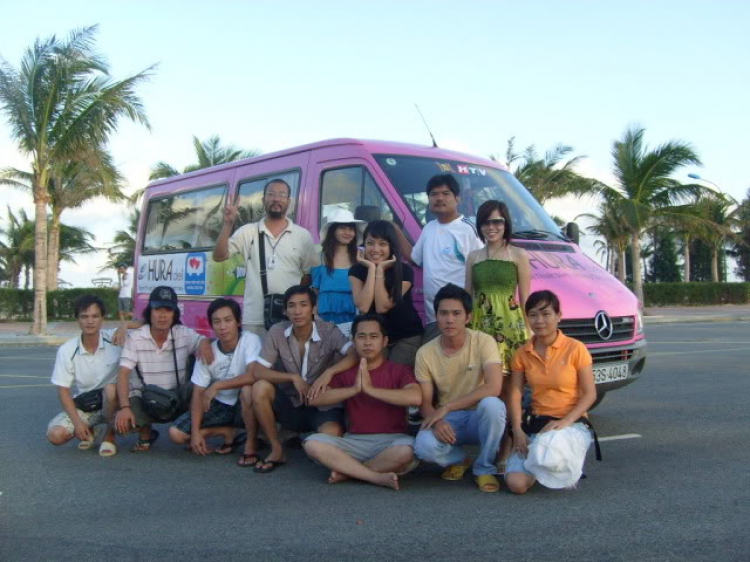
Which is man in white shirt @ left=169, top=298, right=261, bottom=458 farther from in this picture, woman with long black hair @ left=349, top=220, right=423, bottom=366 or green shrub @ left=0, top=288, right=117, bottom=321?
green shrub @ left=0, top=288, right=117, bottom=321

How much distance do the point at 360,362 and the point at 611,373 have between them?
2315mm

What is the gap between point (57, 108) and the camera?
19828 mm

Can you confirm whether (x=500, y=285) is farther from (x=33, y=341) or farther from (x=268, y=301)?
(x=33, y=341)

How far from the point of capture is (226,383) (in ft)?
19.5

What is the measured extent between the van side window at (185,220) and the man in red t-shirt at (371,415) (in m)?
3.89

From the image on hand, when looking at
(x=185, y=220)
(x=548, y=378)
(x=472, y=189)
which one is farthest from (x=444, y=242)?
(x=185, y=220)

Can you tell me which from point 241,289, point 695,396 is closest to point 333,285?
point 241,289

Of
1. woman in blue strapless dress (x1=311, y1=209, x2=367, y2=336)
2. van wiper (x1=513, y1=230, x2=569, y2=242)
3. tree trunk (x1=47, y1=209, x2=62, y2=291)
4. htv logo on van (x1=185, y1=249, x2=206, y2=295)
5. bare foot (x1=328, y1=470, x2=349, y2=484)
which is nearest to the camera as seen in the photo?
bare foot (x1=328, y1=470, x2=349, y2=484)

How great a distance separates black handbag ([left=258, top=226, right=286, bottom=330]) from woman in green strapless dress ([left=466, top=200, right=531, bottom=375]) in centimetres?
159

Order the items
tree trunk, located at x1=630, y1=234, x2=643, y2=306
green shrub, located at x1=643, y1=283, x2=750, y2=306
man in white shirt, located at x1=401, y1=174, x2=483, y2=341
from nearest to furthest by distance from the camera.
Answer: man in white shirt, located at x1=401, y1=174, x2=483, y2=341 → tree trunk, located at x1=630, y1=234, x2=643, y2=306 → green shrub, located at x1=643, y1=283, x2=750, y2=306

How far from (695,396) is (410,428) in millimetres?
4508

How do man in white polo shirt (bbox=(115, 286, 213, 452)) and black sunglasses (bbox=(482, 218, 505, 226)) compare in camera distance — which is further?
man in white polo shirt (bbox=(115, 286, 213, 452))

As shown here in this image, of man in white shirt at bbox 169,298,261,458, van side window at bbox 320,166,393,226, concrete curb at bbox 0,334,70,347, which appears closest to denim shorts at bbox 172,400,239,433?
man in white shirt at bbox 169,298,261,458

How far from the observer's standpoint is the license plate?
250 inches
